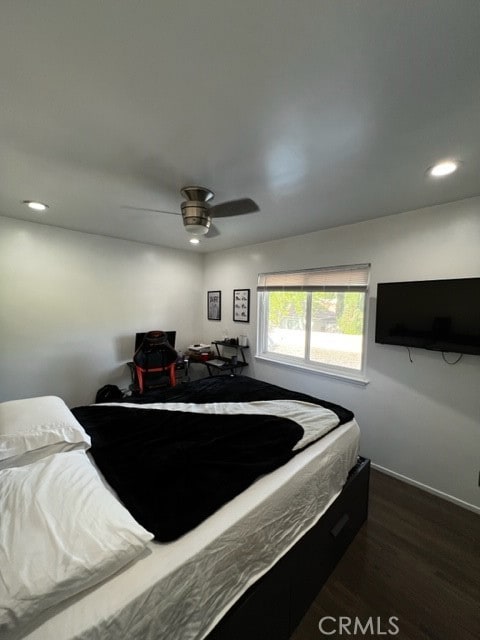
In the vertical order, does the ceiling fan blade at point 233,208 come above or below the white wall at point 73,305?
above

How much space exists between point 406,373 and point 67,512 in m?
2.62

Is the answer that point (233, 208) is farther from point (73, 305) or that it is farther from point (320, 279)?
point (73, 305)

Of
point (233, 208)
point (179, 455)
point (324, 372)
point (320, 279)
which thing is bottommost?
point (179, 455)

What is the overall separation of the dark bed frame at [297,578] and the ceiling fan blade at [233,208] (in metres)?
1.97

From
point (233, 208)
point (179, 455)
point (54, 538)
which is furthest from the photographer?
point (233, 208)

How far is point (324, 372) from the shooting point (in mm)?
2975

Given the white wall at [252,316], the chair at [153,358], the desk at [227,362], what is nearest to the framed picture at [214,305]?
the white wall at [252,316]

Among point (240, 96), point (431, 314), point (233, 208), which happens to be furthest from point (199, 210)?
point (431, 314)

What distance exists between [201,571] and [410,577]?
59.0 inches

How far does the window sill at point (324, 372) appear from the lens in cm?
268

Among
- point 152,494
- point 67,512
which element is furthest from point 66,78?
point 152,494

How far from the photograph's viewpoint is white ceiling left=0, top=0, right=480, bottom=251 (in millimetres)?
796

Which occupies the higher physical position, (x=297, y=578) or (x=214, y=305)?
(x=214, y=305)

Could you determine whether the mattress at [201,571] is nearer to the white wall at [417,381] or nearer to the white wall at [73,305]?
the white wall at [417,381]
